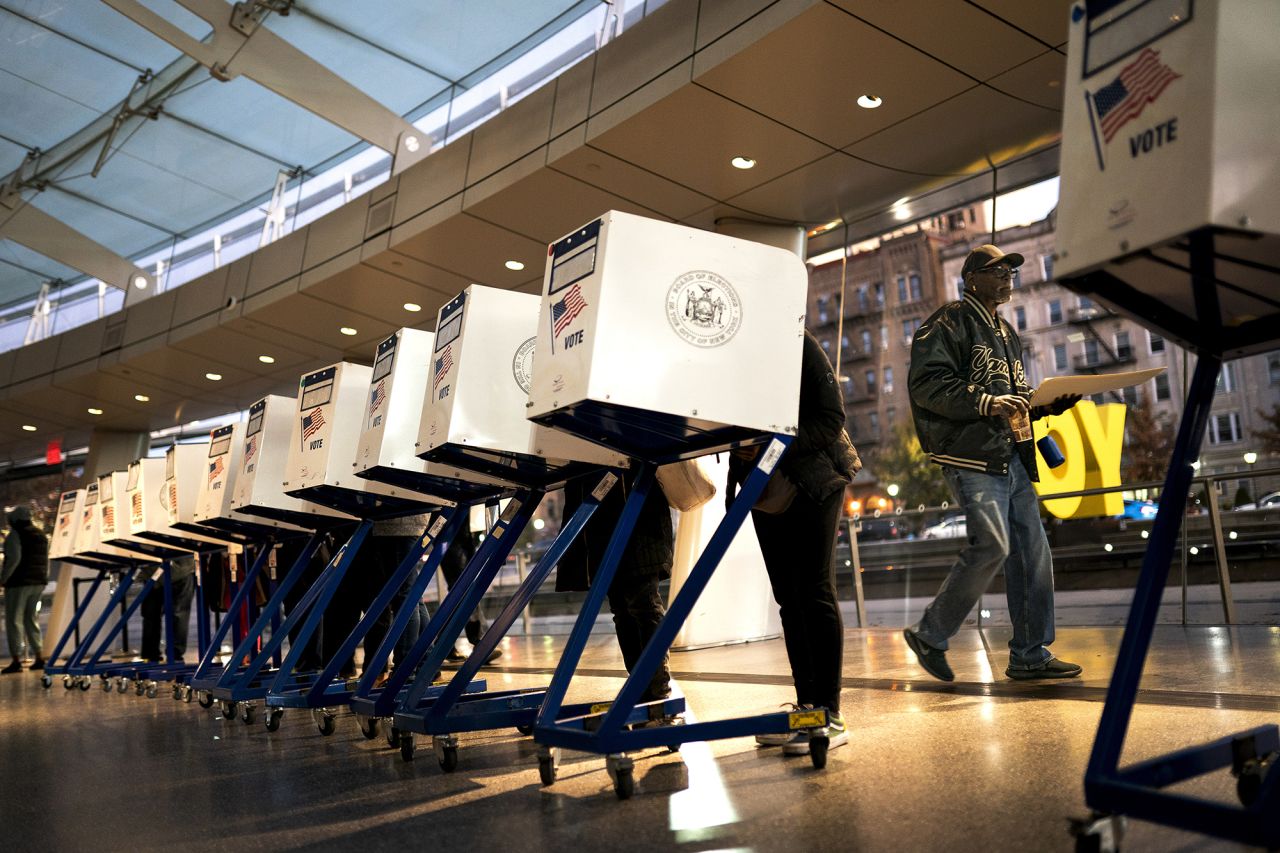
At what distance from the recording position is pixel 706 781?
8.94 ft

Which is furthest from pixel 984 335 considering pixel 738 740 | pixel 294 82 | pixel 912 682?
pixel 294 82

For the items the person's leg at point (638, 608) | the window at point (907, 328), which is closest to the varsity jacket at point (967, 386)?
the person's leg at point (638, 608)

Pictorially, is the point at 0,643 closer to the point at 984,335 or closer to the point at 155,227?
the point at 155,227

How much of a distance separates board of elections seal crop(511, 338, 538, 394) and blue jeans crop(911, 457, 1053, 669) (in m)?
1.59

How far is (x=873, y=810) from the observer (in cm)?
224

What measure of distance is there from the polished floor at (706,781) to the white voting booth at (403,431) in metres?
1.02

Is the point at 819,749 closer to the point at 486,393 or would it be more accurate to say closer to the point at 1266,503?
the point at 486,393

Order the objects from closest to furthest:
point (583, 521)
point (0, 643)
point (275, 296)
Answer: point (583, 521)
point (275, 296)
point (0, 643)

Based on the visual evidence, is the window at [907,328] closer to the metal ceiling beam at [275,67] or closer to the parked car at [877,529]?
the parked car at [877,529]

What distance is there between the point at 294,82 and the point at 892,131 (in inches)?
206

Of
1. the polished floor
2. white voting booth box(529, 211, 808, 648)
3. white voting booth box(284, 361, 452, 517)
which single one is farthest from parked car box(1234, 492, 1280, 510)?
white voting booth box(284, 361, 452, 517)

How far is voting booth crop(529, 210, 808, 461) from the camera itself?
2.72m

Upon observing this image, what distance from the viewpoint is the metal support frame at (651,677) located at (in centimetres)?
261

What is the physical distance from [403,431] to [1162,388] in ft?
20.3
